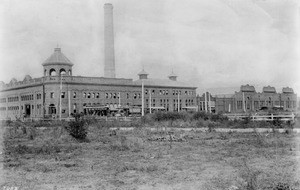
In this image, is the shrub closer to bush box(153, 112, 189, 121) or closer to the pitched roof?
bush box(153, 112, 189, 121)

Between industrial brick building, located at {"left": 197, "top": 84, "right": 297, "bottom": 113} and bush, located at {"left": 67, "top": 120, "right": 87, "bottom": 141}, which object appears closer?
bush, located at {"left": 67, "top": 120, "right": 87, "bottom": 141}

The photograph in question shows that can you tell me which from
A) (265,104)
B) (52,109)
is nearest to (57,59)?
(52,109)

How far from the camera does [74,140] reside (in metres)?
22.9

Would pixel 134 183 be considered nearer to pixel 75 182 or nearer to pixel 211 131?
pixel 75 182

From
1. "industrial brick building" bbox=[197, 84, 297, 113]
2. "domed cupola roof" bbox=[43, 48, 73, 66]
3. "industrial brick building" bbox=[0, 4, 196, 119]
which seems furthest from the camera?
"industrial brick building" bbox=[197, 84, 297, 113]

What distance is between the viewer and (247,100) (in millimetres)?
97750

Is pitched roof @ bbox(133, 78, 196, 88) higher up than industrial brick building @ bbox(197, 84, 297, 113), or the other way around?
pitched roof @ bbox(133, 78, 196, 88)

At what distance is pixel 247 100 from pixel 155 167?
291 feet

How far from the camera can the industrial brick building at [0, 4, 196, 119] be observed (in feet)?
223

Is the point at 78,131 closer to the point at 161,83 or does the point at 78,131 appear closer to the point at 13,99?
the point at 13,99

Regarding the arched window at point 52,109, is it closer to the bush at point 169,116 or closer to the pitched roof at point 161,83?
the pitched roof at point 161,83

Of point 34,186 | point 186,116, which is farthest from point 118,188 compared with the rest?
point 186,116

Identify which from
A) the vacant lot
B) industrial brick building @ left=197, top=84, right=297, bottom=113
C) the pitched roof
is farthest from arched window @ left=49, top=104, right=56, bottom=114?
the vacant lot

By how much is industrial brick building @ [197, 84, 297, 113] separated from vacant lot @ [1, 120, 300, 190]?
73.3 meters
